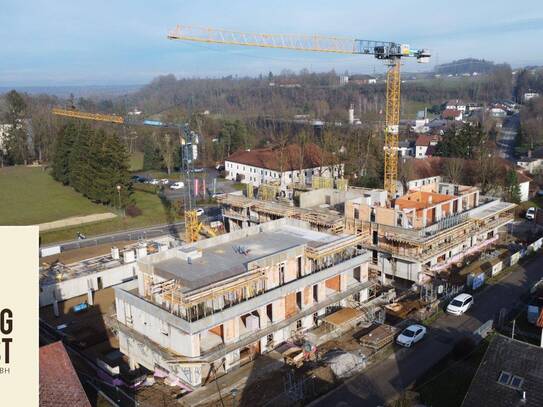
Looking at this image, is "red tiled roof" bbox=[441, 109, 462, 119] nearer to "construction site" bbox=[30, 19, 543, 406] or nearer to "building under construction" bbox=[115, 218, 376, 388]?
"construction site" bbox=[30, 19, 543, 406]

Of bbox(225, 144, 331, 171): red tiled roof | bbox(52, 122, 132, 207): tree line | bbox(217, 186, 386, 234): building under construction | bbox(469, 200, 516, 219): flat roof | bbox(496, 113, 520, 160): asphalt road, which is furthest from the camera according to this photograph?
bbox(496, 113, 520, 160): asphalt road

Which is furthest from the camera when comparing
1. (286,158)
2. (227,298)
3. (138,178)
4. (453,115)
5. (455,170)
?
(453,115)

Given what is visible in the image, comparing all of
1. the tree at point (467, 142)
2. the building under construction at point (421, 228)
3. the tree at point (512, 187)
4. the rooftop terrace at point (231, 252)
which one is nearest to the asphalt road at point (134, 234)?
the rooftop terrace at point (231, 252)

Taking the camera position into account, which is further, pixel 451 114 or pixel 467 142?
pixel 451 114

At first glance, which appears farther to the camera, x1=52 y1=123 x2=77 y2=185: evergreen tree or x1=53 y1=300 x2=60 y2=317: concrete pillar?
x1=52 y1=123 x2=77 y2=185: evergreen tree

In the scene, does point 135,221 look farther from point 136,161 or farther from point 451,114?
point 451,114

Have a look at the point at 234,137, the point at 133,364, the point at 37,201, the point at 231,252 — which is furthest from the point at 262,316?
the point at 234,137

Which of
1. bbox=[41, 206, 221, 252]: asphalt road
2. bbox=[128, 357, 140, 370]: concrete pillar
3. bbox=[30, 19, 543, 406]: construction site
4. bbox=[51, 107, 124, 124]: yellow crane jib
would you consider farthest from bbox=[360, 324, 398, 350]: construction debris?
bbox=[51, 107, 124, 124]: yellow crane jib
